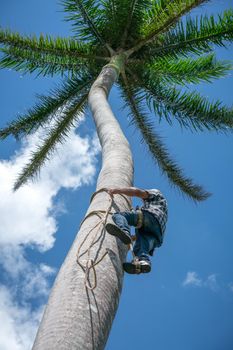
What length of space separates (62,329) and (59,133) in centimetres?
903

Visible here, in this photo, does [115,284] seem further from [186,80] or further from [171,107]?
[186,80]

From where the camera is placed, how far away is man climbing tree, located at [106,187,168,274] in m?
3.76

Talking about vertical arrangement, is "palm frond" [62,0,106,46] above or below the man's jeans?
above

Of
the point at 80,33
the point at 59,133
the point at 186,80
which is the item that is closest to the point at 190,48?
the point at 186,80

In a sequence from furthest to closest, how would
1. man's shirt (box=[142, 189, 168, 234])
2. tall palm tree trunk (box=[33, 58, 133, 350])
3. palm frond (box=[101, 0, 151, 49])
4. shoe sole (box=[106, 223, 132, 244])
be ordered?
palm frond (box=[101, 0, 151, 49]) < man's shirt (box=[142, 189, 168, 234]) < shoe sole (box=[106, 223, 132, 244]) < tall palm tree trunk (box=[33, 58, 133, 350])

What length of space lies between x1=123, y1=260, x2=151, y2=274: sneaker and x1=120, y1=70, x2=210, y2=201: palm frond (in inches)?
277

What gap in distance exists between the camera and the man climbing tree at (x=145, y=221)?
12.3 feet

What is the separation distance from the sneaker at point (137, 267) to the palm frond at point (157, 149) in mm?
7028

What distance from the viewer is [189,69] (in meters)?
11.3

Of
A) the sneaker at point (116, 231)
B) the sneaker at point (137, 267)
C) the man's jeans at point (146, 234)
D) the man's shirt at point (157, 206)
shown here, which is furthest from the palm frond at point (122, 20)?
the sneaker at point (116, 231)

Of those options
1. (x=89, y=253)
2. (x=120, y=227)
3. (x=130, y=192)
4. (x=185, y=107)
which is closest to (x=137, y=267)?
(x=120, y=227)

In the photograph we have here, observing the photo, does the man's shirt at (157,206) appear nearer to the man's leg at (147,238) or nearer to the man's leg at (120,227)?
the man's leg at (147,238)

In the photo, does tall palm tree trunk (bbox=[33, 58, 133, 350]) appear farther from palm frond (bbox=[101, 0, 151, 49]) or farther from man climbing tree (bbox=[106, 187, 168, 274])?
palm frond (bbox=[101, 0, 151, 49])

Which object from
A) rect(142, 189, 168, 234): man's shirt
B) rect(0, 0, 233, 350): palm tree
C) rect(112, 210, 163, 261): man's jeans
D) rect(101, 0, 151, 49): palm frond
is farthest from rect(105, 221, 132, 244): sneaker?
rect(101, 0, 151, 49): palm frond
